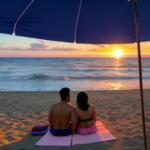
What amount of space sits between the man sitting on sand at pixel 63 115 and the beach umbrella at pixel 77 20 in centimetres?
106

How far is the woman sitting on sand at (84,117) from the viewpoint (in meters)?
3.00

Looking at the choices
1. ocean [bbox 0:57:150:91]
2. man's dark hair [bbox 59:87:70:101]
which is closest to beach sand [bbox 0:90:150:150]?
man's dark hair [bbox 59:87:70:101]

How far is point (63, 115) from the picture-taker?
2.94m

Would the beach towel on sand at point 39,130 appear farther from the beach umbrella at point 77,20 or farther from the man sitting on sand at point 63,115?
the beach umbrella at point 77,20

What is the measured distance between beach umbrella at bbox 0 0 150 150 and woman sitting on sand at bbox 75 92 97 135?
1.16 m

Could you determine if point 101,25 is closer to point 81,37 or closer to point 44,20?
point 81,37

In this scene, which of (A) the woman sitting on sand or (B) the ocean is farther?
(B) the ocean

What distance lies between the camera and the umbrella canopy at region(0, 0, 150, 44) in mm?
2537

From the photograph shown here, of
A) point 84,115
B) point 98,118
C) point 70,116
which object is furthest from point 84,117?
point 98,118

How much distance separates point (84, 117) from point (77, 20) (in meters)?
1.77

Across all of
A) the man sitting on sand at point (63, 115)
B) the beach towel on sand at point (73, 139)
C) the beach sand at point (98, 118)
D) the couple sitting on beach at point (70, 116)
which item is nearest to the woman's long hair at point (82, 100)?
the couple sitting on beach at point (70, 116)

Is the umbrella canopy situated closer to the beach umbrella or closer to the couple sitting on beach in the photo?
the beach umbrella

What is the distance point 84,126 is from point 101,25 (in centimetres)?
190

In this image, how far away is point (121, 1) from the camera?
102 inches
